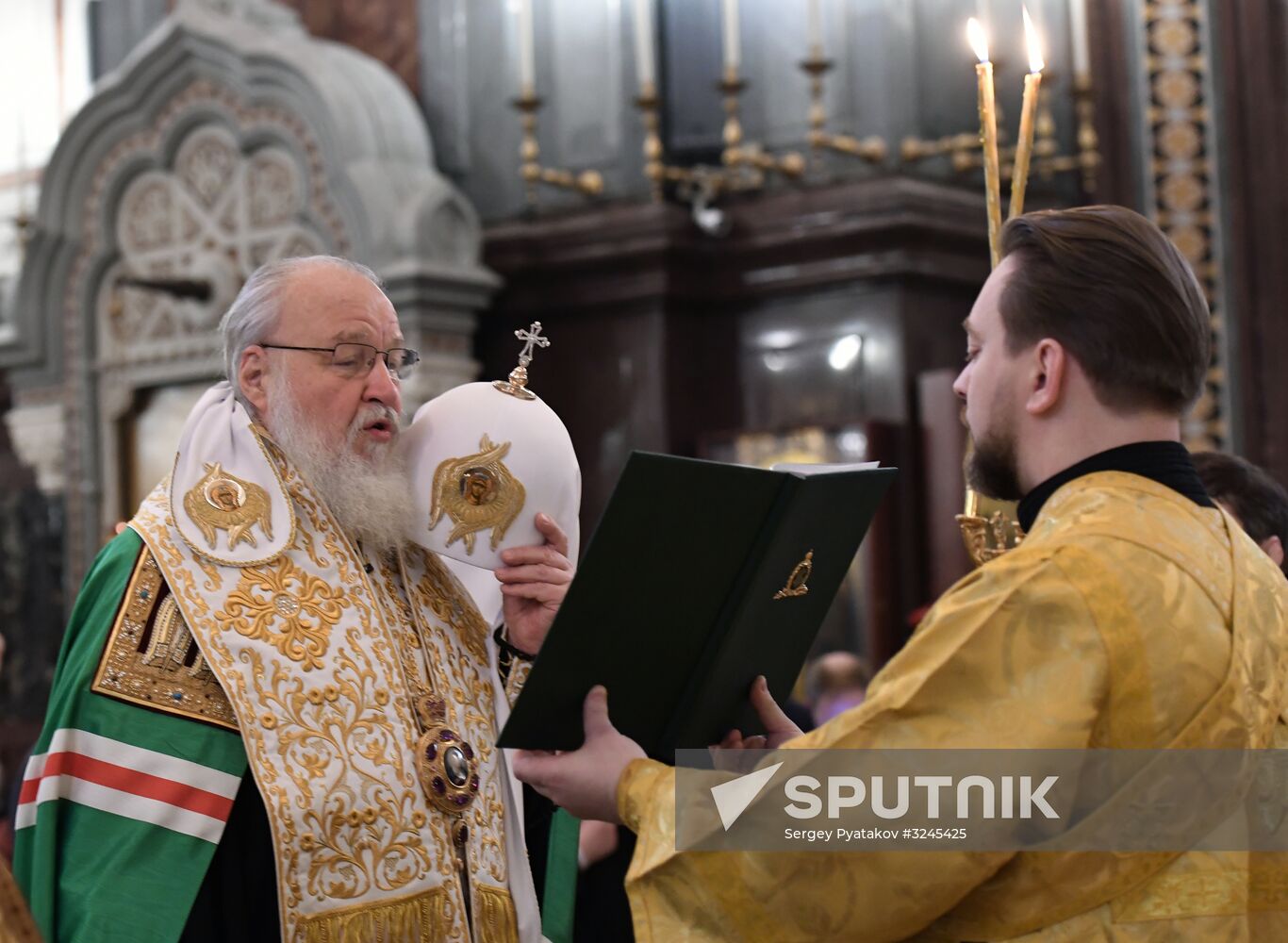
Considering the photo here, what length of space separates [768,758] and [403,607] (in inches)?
43.3

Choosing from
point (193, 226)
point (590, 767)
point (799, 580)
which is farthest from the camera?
point (193, 226)

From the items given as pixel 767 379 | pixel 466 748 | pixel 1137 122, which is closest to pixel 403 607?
pixel 466 748

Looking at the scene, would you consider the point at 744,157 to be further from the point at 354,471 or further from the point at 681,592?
the point at 681,592

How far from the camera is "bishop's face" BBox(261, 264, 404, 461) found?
2.85 metres

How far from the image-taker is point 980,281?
5.81 m

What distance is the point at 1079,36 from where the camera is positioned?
19.2ft

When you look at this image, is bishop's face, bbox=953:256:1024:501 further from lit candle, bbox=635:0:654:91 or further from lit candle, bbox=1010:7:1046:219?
lit candle, bbox=635:0:654:91

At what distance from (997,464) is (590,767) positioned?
1.93 feet

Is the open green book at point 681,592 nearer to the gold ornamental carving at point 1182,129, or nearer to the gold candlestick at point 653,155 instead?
the gold candlestick at point 653,155

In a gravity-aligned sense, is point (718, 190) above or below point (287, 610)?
above

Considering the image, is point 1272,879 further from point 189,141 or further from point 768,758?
point 189,141

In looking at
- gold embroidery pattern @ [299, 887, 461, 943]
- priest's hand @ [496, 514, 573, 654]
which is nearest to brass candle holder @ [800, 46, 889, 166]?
priest's hand @ [496, 514, 573, 654]

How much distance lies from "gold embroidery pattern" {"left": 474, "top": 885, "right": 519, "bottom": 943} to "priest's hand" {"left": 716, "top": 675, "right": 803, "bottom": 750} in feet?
1.88

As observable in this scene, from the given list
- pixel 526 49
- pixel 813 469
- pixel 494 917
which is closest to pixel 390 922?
pixel 494 917
